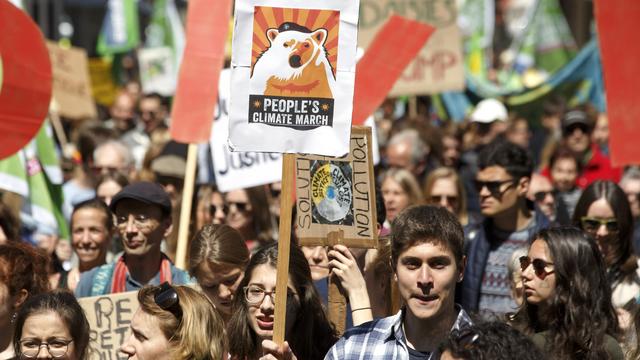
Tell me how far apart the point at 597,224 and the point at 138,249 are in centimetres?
231

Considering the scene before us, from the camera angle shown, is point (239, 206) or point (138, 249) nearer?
point (138, 249)

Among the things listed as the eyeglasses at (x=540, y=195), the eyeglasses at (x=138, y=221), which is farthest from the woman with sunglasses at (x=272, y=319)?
the eyeglasses at (x=540, y=195)

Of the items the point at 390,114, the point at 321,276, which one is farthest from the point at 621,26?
the point at 390,114

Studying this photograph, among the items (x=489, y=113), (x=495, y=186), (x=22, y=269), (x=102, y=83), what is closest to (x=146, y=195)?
(x=22, y=269)

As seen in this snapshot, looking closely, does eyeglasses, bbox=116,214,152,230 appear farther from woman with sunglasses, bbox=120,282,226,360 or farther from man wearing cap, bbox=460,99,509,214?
man wearing cap, bbox=460,99,509,214

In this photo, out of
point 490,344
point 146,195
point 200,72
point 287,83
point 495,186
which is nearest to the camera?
point 490,344

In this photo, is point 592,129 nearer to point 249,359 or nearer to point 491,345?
point 249,359

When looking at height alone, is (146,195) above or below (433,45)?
below

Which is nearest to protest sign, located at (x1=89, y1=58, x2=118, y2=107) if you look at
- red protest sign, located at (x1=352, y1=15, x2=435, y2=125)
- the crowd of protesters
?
the crowd of protesters

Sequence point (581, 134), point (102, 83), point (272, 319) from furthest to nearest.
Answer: point (102, 83) < point (581, 134) < point (272, 319)

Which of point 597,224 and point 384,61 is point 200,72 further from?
point 597,224

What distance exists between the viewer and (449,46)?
12.2 metres

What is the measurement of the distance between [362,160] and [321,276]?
141cm

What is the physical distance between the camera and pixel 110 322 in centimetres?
594
